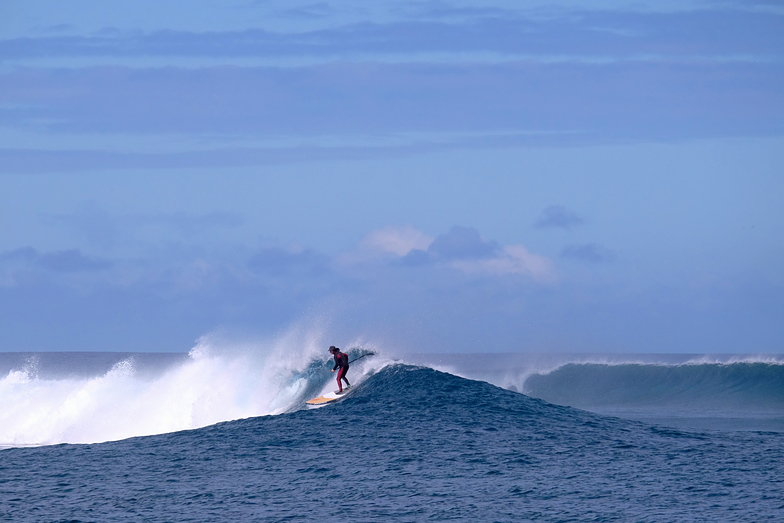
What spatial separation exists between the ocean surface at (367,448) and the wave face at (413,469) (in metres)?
0.06

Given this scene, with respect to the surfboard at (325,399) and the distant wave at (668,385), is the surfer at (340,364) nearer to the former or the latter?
the surfboard at (325,399)

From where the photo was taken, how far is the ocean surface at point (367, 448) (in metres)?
12.5

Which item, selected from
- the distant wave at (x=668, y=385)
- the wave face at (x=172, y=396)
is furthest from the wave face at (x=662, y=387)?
the wave face at (x=172, y=396)

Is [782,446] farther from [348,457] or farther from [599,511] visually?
[348,457]

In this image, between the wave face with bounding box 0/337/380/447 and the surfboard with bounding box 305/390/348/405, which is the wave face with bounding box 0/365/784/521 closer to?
the surfboard with bounding box 305/390/348/405

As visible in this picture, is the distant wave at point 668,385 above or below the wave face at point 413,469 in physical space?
above

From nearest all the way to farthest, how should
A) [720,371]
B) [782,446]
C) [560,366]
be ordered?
[782,446], [720,371], [560,366]

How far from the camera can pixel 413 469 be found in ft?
48.6

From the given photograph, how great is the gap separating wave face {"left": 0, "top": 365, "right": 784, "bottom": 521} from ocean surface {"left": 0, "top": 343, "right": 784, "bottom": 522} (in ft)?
0.19

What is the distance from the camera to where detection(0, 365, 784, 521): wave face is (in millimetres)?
12258

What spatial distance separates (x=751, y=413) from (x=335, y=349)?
14.0m

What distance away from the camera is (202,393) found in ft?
79.9

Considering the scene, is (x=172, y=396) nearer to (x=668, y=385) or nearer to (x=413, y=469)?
(x=413, y=469)

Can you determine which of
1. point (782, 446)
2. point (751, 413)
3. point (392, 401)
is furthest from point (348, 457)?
point (751, 413)
